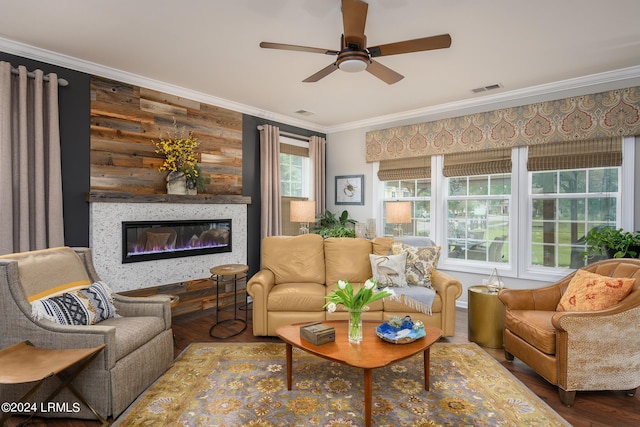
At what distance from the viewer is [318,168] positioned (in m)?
5.79

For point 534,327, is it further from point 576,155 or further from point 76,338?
point 76,338

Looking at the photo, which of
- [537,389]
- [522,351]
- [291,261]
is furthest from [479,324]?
[291,261]

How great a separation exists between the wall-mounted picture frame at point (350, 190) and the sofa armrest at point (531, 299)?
9.90 feet

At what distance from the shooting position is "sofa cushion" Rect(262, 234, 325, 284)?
3850mm

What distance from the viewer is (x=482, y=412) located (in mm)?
2193

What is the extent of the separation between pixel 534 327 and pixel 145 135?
4.20 m

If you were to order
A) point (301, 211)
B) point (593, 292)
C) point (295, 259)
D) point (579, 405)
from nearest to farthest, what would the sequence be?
1. point (579, 405)
2. point (593, 292)
3. point (295, 259)
4. point (301, 211)

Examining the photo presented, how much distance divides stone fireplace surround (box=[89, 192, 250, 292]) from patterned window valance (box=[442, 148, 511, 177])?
9.43ft

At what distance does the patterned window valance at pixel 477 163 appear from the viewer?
4309 mm

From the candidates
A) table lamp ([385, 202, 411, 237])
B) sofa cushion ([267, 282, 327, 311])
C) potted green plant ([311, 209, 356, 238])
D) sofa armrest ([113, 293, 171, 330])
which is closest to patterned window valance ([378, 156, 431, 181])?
table lamp ([385, 202, 411, 237])

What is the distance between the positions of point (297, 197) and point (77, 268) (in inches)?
135

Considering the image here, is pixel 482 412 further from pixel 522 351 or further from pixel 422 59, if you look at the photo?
pixel 422 59

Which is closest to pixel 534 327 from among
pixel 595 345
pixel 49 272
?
pixel 595 345

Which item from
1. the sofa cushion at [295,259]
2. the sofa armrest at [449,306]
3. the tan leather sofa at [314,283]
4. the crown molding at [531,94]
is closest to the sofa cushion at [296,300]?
the tan leather sofa at [314,283]
